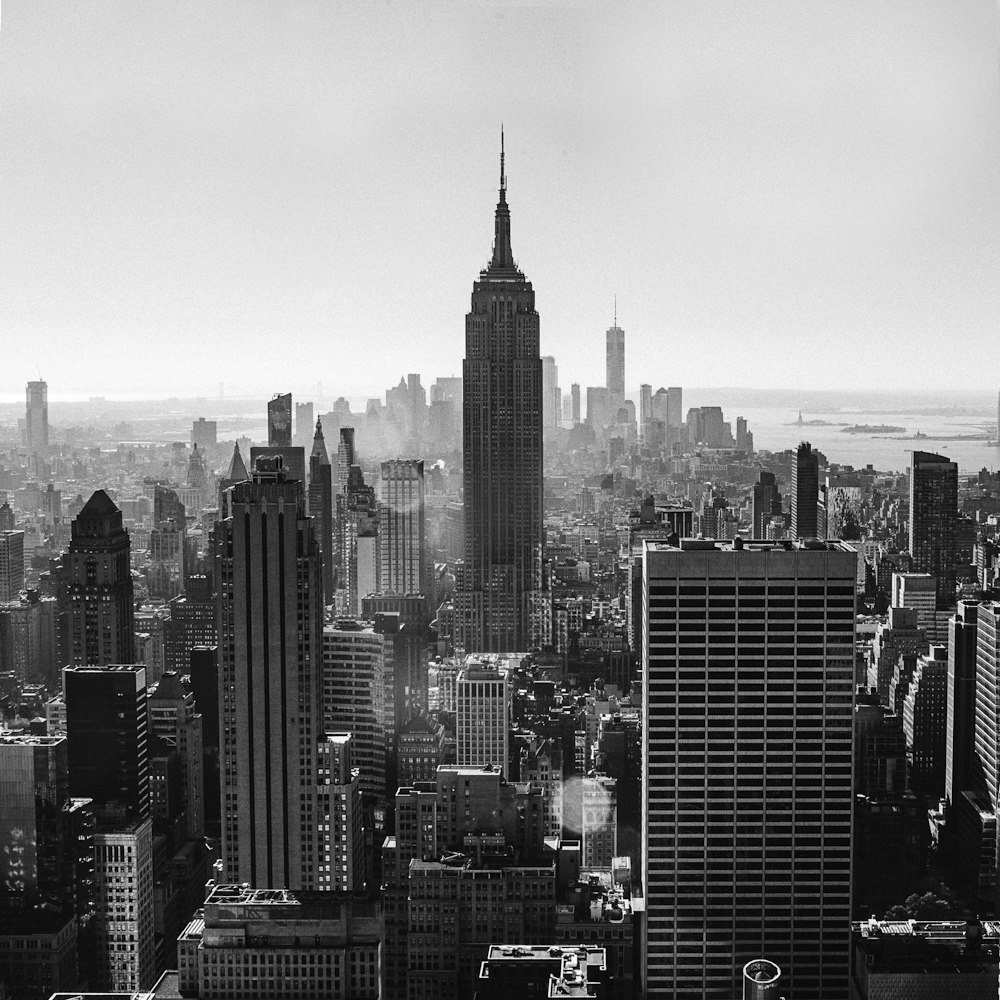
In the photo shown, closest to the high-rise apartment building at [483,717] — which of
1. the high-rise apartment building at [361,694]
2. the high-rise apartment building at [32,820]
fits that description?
the high-rise apartment building at [361,694]

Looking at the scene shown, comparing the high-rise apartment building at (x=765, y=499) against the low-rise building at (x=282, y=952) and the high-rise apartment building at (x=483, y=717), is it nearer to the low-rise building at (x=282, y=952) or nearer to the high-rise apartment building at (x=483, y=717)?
the high-rise apartment building at (x=483, y=717)

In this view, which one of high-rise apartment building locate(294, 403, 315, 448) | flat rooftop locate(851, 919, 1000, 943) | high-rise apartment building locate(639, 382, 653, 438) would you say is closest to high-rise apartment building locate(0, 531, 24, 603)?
high-rise apartment building locate(294, 403, 315, 448)

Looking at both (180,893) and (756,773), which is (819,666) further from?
(180,893)

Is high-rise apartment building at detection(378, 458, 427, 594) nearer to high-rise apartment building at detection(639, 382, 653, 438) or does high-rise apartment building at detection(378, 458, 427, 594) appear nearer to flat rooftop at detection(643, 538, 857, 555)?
high-rise apartment building at detection(639, 382, 653, 438)

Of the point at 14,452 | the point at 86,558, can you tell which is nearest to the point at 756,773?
the point at 14,452

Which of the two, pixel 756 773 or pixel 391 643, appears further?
pixel 391 643

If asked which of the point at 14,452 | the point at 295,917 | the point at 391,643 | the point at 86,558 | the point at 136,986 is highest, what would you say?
the point at 14,452
